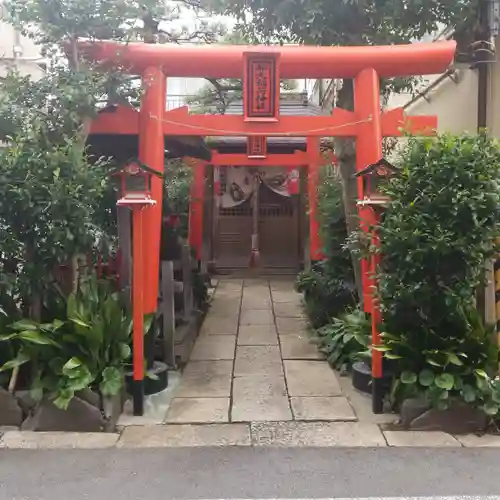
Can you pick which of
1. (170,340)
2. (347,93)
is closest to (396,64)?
(347,93)

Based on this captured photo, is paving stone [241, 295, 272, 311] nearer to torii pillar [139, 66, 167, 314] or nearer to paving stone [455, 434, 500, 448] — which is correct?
torii pillar [139, 66, 167, 314]

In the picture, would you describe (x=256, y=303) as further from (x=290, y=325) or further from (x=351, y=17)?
(x=351, y=17)

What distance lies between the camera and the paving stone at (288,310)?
33.9 feet

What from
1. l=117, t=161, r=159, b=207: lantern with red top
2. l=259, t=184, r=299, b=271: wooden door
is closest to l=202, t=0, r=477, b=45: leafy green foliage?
l=117, t=161, r=159, b=207: lantern with red top

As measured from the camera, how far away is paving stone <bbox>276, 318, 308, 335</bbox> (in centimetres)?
916

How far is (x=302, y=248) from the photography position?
15000mm

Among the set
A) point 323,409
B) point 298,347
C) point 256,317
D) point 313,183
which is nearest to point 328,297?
point 298,347

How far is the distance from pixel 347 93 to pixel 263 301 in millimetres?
5055

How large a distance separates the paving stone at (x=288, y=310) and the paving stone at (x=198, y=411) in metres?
4.39

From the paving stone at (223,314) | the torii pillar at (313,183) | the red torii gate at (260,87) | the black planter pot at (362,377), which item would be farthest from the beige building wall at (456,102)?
the paving stone at (223,314)

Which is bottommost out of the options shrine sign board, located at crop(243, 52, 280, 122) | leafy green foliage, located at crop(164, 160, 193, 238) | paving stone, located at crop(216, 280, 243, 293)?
paving stone, located at crop(216, 280, 243, 293)

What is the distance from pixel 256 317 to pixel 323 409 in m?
4.53

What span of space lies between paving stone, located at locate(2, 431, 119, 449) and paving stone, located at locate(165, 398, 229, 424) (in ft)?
2.29

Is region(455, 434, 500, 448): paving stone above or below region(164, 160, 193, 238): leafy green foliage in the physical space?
below
